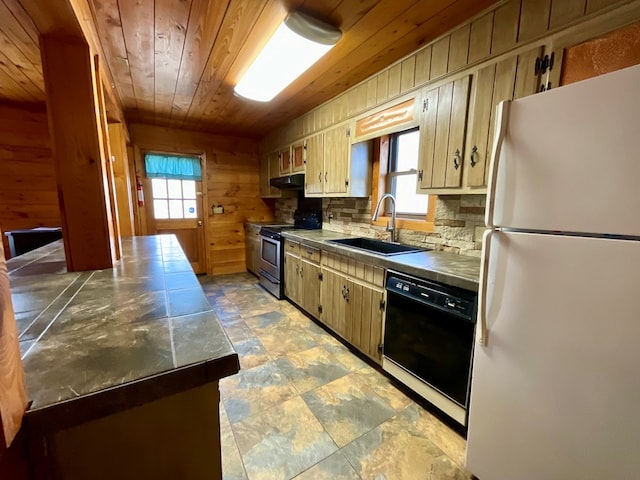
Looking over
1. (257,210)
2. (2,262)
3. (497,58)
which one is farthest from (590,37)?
(257,210)

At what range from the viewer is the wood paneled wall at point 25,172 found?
3.00m

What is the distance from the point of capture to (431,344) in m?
1.58

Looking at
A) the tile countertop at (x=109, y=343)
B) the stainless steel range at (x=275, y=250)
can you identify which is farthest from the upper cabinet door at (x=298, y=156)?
the tile countertop at (x=109, y=343)

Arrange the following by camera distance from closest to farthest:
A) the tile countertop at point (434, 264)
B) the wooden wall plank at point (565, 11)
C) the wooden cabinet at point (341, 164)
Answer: the wooden wall plank at point (565, 11) → the tile countertop at point (434, 264) → the wooden cabinet at point (341, 164)

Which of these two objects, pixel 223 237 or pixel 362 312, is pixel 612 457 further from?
pixel 223 237

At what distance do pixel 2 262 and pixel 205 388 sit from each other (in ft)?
1.51

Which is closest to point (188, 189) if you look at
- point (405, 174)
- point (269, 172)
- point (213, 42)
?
point (269, 172)

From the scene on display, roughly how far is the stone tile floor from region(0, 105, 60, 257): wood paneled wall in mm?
2975

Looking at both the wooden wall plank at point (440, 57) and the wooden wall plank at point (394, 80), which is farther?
the wooden wall plank at point (394, 80)

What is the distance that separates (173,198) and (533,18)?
14.5ft

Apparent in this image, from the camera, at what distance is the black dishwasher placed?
4.63 ft

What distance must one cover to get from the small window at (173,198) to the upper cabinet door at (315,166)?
2.15 m

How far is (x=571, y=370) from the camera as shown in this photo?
0.92 metres

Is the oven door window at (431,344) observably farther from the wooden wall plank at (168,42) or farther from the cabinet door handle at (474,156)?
the wooden wall plank at (168,42)
